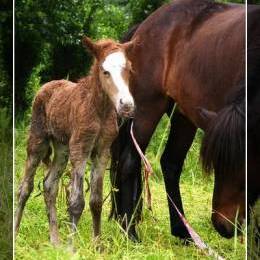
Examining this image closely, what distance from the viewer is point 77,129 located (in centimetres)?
233

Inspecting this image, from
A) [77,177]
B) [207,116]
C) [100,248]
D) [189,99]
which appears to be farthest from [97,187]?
[189,99]

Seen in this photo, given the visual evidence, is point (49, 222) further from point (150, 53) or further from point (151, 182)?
point (150, 53)

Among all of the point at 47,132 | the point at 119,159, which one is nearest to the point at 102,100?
the point at 47,132

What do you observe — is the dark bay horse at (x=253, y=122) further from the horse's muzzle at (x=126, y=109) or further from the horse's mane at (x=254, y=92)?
the horse's muzzle at (x=126, y=109)

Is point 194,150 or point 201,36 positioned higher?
point 201,36

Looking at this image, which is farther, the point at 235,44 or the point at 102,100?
the point at 235,44

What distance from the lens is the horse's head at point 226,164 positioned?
7.24 ft

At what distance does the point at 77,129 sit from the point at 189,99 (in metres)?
0.66

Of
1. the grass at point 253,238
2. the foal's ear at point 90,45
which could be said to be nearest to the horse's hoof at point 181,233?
the grass at point 253,238

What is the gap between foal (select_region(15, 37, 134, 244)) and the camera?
228 centimetres

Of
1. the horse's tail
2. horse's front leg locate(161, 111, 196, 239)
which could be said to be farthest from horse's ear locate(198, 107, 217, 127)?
horse's front leg locate(161, 111, 196, 239)

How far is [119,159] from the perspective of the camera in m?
2.90

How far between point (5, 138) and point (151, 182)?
0.81m

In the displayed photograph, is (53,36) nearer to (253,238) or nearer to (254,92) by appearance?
(254,92)
